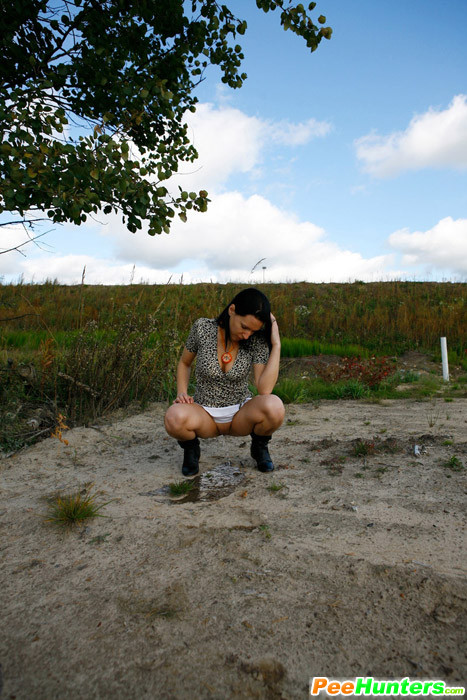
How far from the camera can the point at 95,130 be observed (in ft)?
9.45

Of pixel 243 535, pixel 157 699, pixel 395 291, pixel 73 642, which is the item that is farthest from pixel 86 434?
pixel 395 291

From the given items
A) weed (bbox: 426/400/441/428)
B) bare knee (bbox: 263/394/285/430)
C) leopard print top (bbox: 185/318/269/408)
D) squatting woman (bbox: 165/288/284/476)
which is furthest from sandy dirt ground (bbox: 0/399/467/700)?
weed (bbox: 426/400/441/428)

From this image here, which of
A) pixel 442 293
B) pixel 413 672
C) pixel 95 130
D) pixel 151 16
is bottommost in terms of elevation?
pixel 413 672

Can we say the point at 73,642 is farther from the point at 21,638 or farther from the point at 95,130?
the point at 95,130

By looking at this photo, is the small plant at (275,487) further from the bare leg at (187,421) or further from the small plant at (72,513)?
the small plant at (72,513)

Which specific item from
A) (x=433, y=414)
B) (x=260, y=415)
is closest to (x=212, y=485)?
(x=260, y=415)

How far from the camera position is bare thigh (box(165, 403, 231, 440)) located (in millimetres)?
2941

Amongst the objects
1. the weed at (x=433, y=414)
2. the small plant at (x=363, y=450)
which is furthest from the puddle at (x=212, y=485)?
the weed at (x=433, y=414)

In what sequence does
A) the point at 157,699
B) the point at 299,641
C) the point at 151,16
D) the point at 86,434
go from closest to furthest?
1. the point at 157,699
2. the point at 299,641
3. the point at 151,16
4. the point at 86,434

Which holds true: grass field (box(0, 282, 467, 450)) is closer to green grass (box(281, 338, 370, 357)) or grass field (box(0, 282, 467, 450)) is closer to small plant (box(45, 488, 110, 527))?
green grass (box(281, 338, 370, 357))

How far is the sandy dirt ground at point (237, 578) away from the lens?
142cm

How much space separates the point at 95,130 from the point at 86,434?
261 centimetres

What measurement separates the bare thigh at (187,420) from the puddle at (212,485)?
1.03ft

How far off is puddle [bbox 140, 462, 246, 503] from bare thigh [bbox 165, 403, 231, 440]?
314 mm
